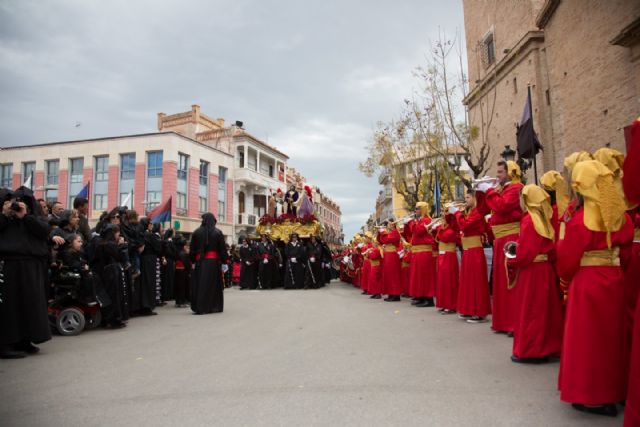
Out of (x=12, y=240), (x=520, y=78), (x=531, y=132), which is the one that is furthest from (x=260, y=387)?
(x=520, y=78)

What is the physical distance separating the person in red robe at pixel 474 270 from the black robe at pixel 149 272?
650 centimetres

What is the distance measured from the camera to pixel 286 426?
3166 millimetres

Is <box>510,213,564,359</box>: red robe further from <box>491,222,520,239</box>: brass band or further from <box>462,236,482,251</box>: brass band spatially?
<box>462,236,482,251</box>: brass band

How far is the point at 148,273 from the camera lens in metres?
10.0

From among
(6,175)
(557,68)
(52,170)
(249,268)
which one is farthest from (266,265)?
(6,175)

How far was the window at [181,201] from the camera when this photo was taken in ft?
122

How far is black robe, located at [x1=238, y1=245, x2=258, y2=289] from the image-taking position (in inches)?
753

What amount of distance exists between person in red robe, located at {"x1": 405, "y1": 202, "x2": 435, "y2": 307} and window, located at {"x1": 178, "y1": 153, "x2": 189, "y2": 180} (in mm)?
30821

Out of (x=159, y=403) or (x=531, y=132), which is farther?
(x=531, y=132)

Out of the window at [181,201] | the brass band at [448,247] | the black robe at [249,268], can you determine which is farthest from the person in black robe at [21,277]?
the window at [181,201]

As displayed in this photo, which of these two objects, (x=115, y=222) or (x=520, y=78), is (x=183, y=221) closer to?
(x=520, y=78)

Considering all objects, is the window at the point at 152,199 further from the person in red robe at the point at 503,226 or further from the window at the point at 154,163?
the person in red robe at the point at 503,226

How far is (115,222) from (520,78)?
21.7m

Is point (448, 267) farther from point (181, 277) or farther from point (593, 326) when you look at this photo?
point (181, 277)
